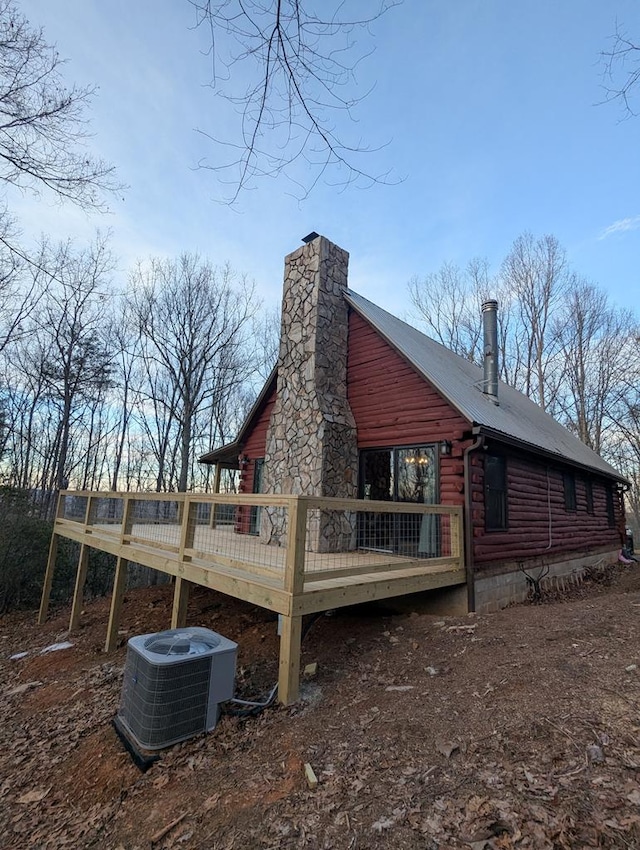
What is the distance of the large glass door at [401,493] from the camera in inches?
274

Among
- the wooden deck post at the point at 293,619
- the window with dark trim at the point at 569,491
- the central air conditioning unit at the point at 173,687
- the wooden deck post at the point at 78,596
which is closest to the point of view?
the central air conditioning unit at the point at 173,687

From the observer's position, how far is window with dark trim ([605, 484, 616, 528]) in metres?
13.6

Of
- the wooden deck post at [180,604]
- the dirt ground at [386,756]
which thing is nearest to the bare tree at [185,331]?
the wooden deck post at [180,604]

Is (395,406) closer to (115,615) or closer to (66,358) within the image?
(115,615)

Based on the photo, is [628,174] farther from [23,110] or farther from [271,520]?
[271,520]

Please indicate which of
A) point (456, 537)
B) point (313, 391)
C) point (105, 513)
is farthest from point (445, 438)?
point (105, 513)

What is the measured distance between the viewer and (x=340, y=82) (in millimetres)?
2393

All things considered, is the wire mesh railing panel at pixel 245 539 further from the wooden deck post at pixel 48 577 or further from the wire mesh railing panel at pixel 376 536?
the wooden deck post at pixel 48 577

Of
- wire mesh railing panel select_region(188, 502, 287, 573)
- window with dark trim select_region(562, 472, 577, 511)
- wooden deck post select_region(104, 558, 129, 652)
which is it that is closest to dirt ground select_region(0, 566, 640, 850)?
wire mesh railing panel select_region(188, 502, 287, 573)

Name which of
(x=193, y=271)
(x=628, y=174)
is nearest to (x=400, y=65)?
(x=628, y=174)

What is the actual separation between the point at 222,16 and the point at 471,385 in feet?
28.8

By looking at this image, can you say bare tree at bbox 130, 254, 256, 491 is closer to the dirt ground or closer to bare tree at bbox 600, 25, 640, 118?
the dirt ground

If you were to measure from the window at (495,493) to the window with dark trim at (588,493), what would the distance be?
568cm

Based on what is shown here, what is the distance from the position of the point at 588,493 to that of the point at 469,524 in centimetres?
749
